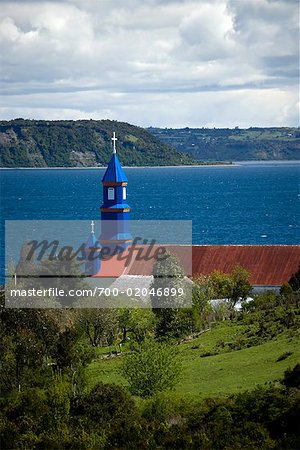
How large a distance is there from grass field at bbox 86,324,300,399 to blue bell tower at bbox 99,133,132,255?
47.3 ft

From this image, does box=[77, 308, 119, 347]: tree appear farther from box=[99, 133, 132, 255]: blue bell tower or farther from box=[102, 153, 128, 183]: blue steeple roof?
box=[102, 153, 128, 183]: blue steeple roof

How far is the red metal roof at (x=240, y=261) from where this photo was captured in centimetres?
4778

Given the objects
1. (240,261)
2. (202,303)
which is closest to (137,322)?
(202,303)

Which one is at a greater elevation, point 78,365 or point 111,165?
point 111,165

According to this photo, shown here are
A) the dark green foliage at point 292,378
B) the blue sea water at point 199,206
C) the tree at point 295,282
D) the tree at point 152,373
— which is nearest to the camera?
the dark green foliage at point 292,378

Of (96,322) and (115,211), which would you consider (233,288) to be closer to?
(115,211)

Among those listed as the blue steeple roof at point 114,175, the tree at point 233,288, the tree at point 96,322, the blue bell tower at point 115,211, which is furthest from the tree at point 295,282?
the tree at point 96,322

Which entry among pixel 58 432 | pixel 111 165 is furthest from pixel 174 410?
pixel 111 165

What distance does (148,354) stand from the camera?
84.1ft

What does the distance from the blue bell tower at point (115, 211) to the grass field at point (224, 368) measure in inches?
567

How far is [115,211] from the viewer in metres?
47.2

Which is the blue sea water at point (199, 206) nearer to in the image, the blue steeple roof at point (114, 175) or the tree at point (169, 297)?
the blue steeple roof at point (114, 175)

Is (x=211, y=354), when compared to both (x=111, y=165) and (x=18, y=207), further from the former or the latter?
(x=18, y=207)

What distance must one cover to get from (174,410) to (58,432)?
265 cm
